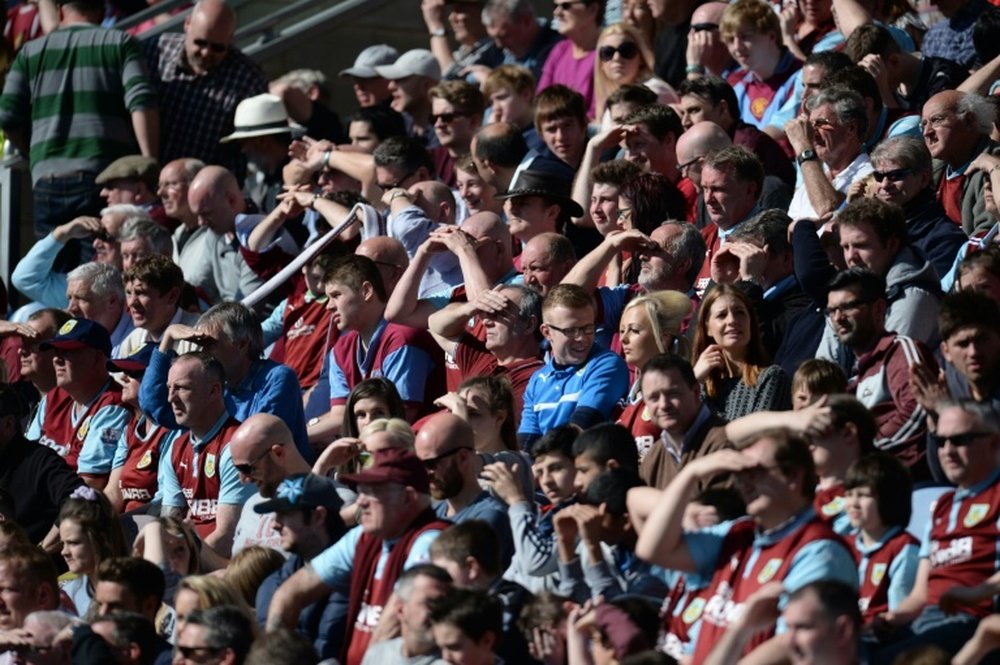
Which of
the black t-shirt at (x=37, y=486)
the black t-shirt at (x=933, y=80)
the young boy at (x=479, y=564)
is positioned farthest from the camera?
the black t-shirt at (x=933, y=80)

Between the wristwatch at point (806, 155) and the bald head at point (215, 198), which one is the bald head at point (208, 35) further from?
the wristwatch at point (806, 155)

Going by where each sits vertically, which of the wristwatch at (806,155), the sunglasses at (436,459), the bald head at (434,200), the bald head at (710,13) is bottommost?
the bald head at (434,200)

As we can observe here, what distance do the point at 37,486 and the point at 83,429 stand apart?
878mm

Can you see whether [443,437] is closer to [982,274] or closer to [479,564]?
A: [479,564]

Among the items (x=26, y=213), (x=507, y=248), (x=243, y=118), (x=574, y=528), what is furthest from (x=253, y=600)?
(x=26, y=213)

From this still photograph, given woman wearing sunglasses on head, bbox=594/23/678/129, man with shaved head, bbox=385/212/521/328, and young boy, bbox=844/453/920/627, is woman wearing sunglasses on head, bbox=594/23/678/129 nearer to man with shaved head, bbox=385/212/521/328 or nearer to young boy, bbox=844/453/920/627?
man with shaved head, bbox=385/212/521/328

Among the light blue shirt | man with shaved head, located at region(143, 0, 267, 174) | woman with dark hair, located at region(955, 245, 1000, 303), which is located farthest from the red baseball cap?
man with shaved head, located at region(143, 0, 267, 174)

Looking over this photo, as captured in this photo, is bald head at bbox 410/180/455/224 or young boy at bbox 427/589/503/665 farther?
bald head at bbox 410/180/455/224

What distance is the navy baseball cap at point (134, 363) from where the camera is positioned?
1174 cm

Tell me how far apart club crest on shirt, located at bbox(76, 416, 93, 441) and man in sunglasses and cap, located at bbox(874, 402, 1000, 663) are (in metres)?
5.21

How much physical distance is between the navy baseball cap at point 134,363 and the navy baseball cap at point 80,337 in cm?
11

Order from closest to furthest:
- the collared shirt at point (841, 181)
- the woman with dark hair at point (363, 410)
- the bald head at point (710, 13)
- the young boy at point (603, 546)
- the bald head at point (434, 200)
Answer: the young boy at point (603, 546) < the woman with dark hair at point (363, 410) < the collared shirt at point (841, 181) < the bald head at point (434, 200) < the bald head at point (710, 13)

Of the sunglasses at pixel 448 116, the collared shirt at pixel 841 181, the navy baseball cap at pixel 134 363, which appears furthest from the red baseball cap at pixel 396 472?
the sunglasses at pixel 448 116

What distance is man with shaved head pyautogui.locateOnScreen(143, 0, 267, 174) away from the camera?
1502cm
